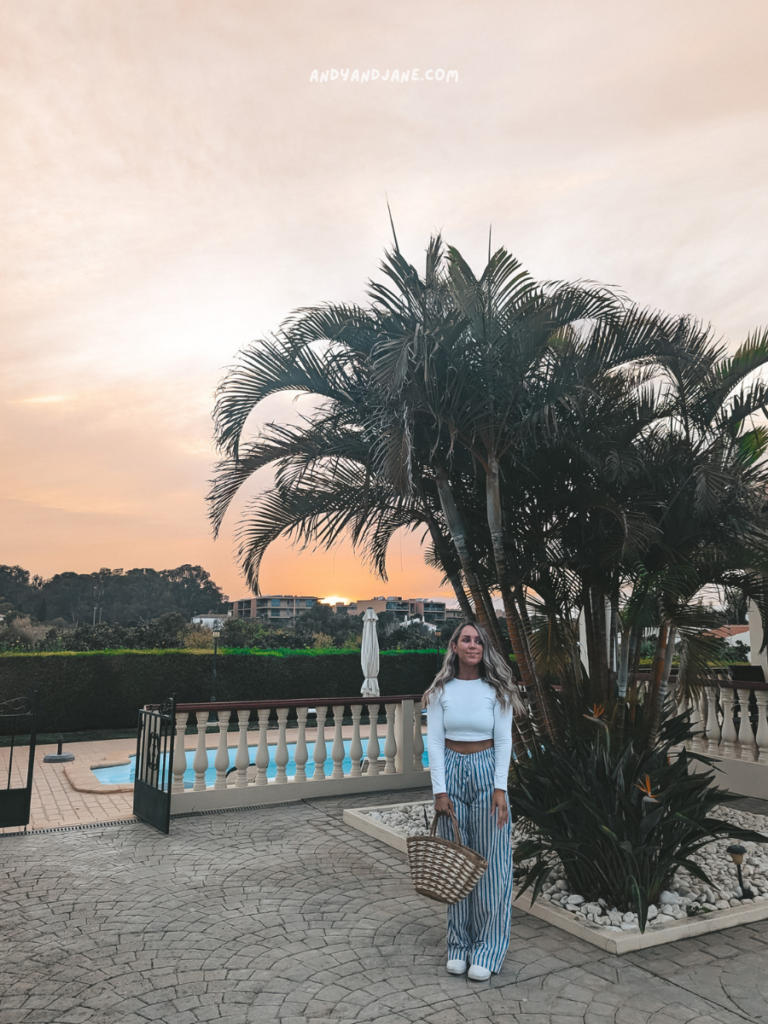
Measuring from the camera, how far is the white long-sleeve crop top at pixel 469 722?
10.5 feet

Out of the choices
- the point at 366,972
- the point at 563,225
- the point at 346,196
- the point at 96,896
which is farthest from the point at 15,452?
the point at 366,972

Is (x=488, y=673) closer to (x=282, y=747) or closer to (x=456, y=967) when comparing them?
(x=456, y=967)

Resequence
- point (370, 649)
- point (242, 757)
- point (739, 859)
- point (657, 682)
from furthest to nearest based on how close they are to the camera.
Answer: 1. point (370, 649)
2. point (242, 757)
3. point (657, 682)
4. point (739, 859)

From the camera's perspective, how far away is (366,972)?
10.5 ft

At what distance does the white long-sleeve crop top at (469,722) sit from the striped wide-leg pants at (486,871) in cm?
6

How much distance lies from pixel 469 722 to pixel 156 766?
3862 millimetres

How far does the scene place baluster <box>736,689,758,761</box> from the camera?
23.2 feet

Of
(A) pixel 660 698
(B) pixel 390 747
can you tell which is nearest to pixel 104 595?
(B) pixel 390 747

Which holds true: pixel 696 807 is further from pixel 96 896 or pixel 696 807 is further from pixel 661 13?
pixel 661 13

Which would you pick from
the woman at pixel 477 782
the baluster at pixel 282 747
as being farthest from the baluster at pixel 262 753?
the woman at pixel 477 782

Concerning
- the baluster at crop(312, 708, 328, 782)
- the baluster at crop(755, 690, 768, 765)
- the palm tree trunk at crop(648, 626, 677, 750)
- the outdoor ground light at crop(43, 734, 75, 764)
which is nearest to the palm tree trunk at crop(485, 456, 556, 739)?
the palm tree trunk at crop(648, 626, 677, 750)

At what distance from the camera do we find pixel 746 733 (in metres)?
7.09

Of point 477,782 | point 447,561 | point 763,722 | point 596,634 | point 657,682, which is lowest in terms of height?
point 763,722

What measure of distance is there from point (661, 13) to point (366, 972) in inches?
315
